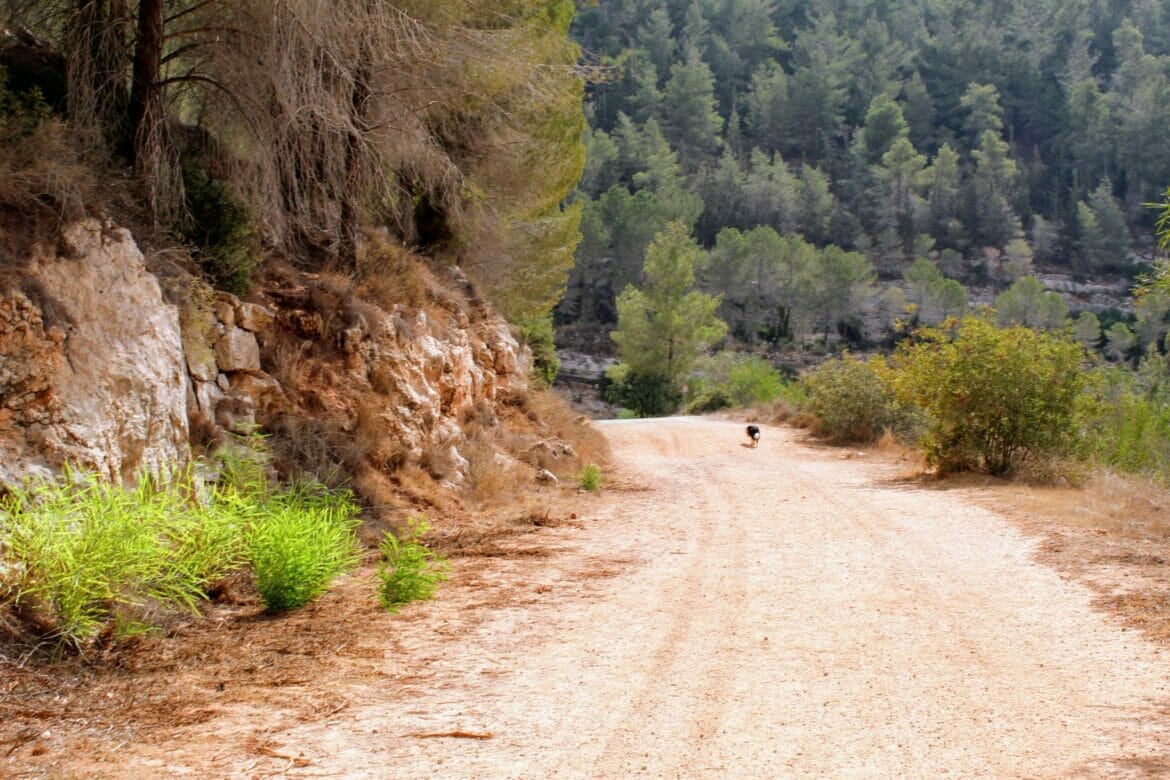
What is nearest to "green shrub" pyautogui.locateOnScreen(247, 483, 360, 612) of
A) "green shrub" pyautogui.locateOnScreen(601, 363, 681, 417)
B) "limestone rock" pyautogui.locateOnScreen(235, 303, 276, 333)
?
"limestone rock" pyautogui.locateOnScreen(235, 303, 276, 333)

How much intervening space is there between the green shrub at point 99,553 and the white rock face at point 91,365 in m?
0.32

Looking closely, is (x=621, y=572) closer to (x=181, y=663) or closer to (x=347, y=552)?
(x=347, y=552)

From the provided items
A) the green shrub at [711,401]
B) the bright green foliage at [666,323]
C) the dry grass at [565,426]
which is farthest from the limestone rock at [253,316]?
the bright green foliage at [666,323]

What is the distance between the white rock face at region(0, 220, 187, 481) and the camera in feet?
19.3

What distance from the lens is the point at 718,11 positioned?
394ft

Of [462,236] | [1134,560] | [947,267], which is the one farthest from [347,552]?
[947,267]

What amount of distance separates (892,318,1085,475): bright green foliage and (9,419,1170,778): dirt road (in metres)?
4.89

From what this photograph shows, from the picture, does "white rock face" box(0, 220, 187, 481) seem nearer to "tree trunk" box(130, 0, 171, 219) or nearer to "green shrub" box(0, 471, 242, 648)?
"green shrub" box(0, 471, 242, 648)

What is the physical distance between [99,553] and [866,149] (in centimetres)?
10122

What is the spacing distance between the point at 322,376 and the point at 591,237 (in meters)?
64.3

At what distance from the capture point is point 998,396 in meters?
13.3

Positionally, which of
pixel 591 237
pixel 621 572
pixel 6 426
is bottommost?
pixel 621 572

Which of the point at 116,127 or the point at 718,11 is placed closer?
the point at 116,127

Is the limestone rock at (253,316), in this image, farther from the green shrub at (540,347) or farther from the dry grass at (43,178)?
the green shrub at (540,347)
